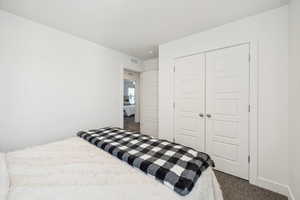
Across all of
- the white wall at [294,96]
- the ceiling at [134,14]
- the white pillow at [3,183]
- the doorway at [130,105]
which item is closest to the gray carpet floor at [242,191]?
the white wall at [294,96]

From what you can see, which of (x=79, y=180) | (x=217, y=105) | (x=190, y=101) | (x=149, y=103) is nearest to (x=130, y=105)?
(x=149, y=103)

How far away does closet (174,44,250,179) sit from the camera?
190 cm

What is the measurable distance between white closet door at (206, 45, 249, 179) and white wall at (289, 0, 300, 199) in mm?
439

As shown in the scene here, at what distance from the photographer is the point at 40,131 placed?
2.04 meters

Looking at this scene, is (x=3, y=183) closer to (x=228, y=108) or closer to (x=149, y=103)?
(x=228, y=108)

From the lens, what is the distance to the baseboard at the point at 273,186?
157 cm

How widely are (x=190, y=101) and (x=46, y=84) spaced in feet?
8.32

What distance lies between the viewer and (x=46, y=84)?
6.91ft

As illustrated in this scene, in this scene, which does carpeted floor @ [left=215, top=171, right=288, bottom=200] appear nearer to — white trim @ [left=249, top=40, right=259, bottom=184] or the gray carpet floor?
the gray carpet floor

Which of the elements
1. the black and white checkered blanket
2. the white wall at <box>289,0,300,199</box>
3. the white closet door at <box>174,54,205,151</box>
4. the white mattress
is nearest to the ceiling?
the white wall at <box>289,0,300,199</box>

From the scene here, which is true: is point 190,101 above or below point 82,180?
above

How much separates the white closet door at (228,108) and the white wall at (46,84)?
2.23 meters

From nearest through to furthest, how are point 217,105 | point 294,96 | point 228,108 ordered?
point 294,96
point 228,108
point 217,105

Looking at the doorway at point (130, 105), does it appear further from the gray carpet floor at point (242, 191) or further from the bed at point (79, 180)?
the bed at point (79, 180)
